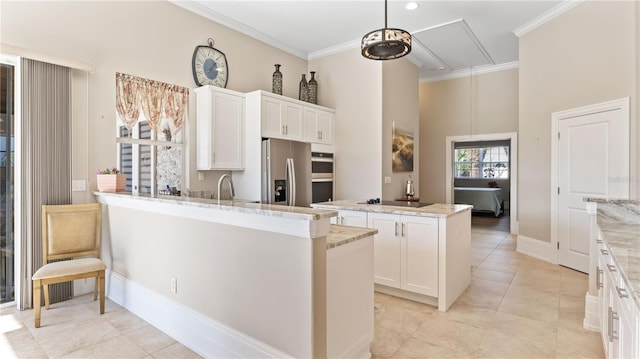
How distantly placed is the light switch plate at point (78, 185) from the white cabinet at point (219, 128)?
126 centimetres

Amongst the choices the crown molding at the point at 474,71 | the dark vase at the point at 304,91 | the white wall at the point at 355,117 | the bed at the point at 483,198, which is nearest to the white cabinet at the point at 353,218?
the white wall at the point at 355,117

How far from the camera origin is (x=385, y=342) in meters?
2.45

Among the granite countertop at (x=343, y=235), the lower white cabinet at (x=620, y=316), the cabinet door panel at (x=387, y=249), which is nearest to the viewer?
the lower white cabinet at (x=620, y=316)

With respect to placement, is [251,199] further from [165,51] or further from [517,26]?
[517,26]

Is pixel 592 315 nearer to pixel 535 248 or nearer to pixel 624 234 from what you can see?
pixel 624 234

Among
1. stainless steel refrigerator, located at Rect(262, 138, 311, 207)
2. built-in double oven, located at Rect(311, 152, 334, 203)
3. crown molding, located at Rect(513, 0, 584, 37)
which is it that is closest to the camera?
crown molding, located at Rect(513, 0, 584, 37)

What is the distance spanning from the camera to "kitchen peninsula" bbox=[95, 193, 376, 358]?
1.78 meters

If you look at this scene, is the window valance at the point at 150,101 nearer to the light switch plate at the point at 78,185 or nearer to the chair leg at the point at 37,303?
the light switch plate at the point at 78,185

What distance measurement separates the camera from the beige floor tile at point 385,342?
2.30m

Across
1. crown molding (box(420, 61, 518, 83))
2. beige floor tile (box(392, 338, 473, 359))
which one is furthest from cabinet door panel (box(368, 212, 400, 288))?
crown molding (box(420, 61, 518, 83))

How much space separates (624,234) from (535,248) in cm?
329

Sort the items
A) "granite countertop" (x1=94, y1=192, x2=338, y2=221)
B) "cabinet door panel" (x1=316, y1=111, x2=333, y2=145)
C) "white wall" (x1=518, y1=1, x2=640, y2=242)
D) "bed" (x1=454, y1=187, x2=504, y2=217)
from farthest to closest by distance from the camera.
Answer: "bed" (x1=454, y1=187, x2=504, y2=217) → "cabinet door panel" (x1=316, y1=111, x2=333, y2=145) → "white wall" (x1=518, y1=1, x2=640, y2=242) → "granite countertop" (x1=94, y1=192, x2=338, y2=221)

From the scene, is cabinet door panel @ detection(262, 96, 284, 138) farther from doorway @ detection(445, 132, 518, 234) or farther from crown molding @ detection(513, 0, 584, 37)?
doorway @ detection(445, 132, 518, 234)

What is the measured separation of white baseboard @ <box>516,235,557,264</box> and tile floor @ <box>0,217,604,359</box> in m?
1.23
